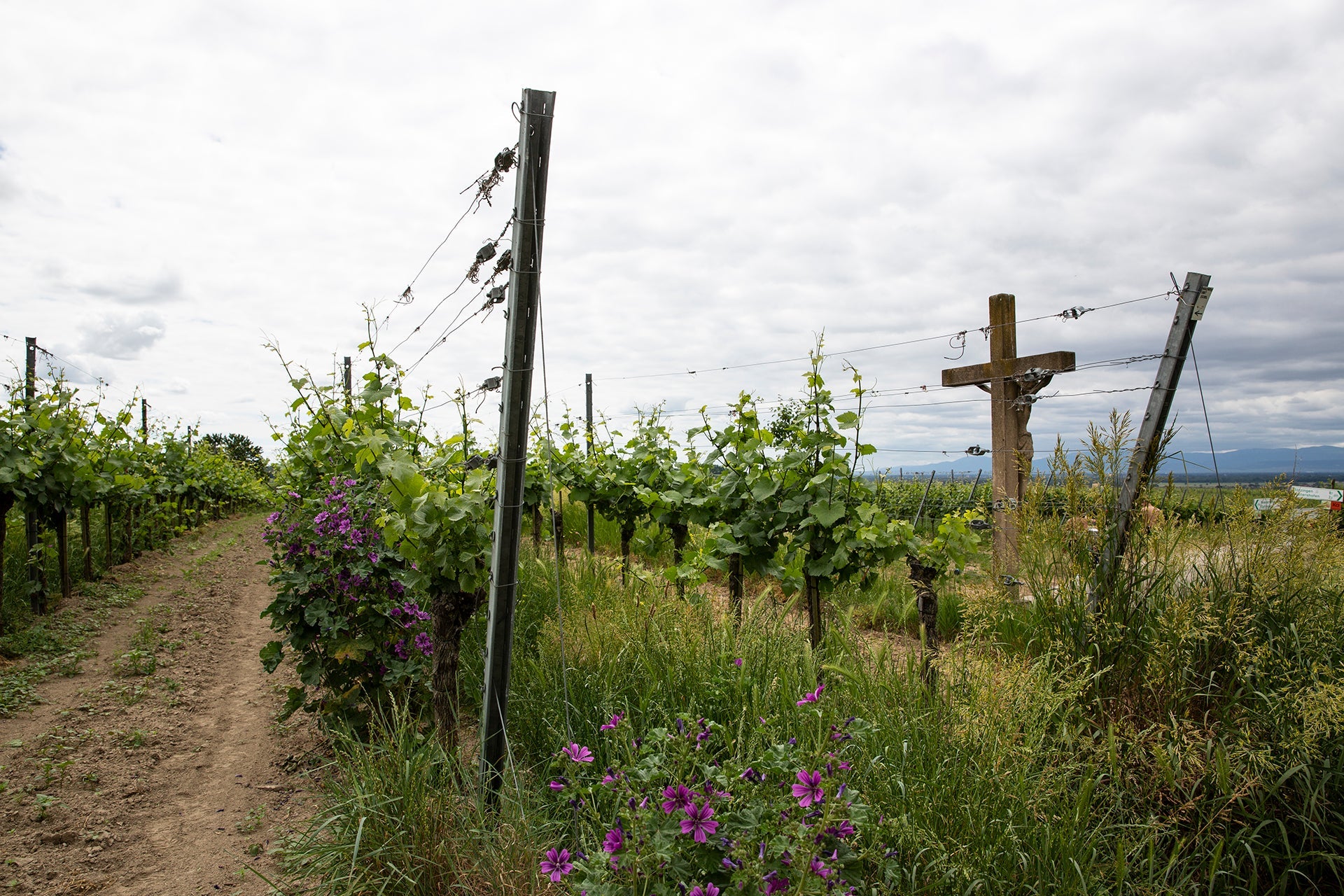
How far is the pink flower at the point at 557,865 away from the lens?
185 centimetres

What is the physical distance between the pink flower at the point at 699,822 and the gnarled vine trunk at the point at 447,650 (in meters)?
1.91

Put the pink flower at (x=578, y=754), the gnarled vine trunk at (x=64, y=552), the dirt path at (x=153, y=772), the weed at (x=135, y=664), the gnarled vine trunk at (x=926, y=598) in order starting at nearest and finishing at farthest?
1. the pink flower at (x=578, y=754)
2. the dirt path at (x=153, y=772)
3. the gnarled vine trunk at (x=926, y=598)
4. the weed at (x=135, y=664)
5. the gnarled vine trunk at (x=64, y=552)

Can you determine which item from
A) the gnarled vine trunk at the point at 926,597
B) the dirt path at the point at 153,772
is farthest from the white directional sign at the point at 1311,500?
the dirt path at the point at 153,772

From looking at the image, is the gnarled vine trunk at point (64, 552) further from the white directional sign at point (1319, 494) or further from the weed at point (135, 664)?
the white directional sign at point (1319, 494)

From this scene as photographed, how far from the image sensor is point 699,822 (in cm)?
174

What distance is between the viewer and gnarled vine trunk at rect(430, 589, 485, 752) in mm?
3414

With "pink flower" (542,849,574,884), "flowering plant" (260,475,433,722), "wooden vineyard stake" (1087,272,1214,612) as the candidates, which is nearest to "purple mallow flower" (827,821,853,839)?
"pink flower" (542,849,574,884)

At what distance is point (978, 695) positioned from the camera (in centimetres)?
258

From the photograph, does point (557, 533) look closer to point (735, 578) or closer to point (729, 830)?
point (735, 578)

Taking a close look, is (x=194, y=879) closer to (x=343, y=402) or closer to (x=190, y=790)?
(x=190, y=790)

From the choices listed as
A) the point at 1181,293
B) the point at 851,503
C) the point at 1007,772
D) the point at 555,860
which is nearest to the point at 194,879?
the point at 555,860

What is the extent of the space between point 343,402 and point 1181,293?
594 cm

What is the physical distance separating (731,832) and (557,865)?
0.47 meters

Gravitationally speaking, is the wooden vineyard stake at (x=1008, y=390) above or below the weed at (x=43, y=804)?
above
